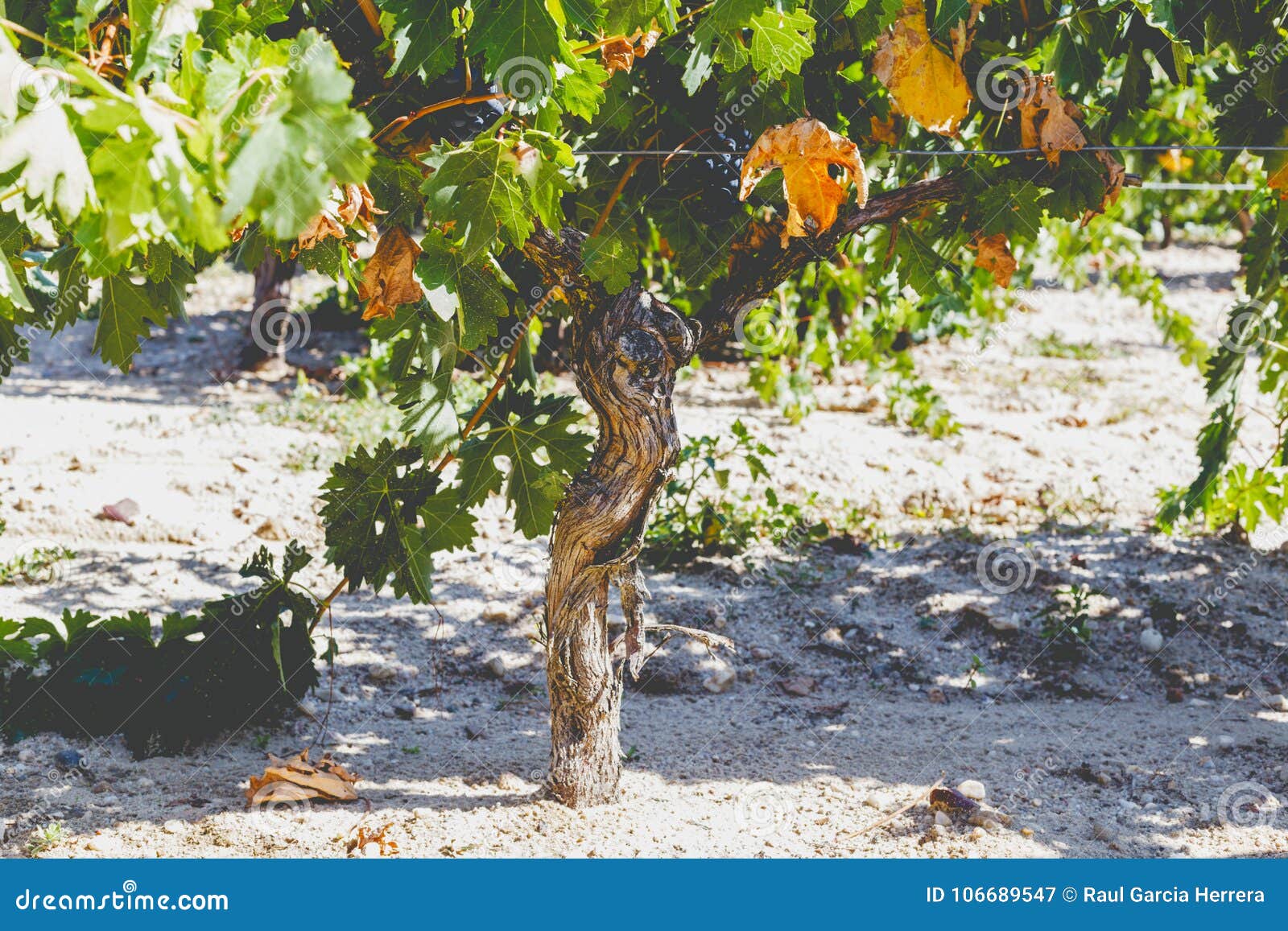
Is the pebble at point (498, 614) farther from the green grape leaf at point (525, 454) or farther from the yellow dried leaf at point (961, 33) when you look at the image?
the yellow dried leaf at point (961, 33)

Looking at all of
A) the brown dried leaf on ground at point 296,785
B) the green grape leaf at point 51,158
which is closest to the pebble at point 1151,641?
the brown dried leaf on ground at point 296,785

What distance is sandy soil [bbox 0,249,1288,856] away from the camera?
2789mm

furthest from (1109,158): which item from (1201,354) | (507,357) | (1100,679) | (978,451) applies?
(1201,354)

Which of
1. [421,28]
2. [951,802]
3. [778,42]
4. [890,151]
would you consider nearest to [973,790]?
[951,802]

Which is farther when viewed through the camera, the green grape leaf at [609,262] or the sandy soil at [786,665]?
the sandy soil at [786,665]

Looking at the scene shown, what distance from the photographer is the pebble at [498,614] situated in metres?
4.11

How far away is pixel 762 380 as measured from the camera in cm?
658

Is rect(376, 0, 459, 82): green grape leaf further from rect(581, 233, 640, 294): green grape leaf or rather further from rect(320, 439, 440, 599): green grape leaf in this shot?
rect(320, 439, 440, 599): green grape leaf

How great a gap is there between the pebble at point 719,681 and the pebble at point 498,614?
768 mm

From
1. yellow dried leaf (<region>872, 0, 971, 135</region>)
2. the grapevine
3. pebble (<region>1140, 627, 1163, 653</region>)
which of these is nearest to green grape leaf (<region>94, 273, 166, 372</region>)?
the grapevine

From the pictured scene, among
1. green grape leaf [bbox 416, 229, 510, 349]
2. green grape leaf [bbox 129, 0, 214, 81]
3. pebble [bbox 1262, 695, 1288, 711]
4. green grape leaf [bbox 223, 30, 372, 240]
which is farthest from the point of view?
pebble [bbox 1262, 695, 1288, 711]

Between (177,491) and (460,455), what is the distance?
9.35 feet

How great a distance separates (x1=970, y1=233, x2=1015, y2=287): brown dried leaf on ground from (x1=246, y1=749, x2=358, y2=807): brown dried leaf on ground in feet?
6.58

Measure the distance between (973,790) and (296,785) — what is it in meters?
1.69
